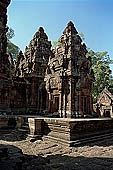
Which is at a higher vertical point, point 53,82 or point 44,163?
point 53,82

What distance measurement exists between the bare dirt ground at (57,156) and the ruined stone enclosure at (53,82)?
539cm

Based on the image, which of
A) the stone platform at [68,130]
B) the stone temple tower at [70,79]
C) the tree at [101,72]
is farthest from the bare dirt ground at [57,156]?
the tree at [101,72]

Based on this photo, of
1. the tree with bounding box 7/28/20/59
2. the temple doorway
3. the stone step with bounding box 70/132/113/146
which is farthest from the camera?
the tree with bounding box 7/28/20/59

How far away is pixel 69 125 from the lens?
6.79 metres

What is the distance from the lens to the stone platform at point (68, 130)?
268 inches

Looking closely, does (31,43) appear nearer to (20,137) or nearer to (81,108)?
(81,108)

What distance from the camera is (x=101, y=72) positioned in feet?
90.3

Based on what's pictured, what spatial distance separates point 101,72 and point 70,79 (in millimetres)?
16832

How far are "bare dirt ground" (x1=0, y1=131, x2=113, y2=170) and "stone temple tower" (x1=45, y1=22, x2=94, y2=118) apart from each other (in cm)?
558

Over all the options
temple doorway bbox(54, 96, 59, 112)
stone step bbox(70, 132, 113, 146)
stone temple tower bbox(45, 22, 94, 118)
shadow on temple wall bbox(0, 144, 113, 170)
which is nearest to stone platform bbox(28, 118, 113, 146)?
stone step bbox(70, 132, 113, 146)

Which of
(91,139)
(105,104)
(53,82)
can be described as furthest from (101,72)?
(91,139)

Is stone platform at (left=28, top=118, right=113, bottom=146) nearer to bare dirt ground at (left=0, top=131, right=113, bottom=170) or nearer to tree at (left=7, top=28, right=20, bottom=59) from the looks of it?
bare dirt ground at (left=0, top=131, right=113, bottom=170)

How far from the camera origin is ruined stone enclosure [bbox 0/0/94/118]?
40.5ft

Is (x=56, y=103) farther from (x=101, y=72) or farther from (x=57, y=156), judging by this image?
(x=101, y=72)
